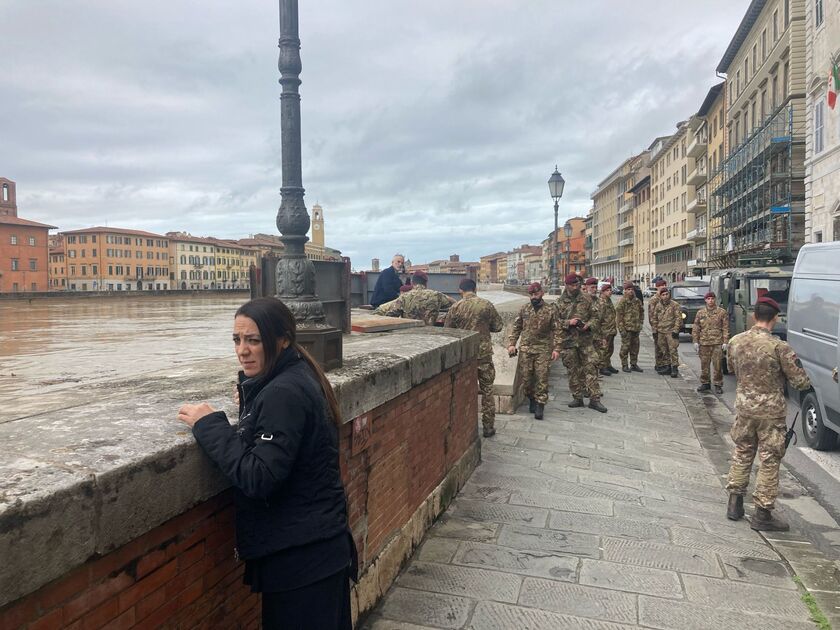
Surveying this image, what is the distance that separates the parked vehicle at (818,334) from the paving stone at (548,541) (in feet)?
11.2

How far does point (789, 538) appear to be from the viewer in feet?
15.4

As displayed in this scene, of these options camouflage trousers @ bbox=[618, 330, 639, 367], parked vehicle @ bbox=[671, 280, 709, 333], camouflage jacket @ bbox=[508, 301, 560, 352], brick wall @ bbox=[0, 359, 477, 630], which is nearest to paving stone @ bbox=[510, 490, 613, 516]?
brick wall @ bbox=[0, 359, 477, 630]

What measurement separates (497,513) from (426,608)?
163 centimetres

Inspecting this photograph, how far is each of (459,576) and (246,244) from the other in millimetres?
130798

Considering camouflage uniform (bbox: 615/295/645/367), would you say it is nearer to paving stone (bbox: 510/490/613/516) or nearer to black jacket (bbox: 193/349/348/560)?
paving stone (bbox: 510/490/613/516)

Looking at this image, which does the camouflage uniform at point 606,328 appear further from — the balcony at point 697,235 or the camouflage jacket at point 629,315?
the balcony at point 697,235

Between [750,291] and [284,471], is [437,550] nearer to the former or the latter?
[284,471]

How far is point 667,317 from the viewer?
40.1ft

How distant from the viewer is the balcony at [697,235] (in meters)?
55.0

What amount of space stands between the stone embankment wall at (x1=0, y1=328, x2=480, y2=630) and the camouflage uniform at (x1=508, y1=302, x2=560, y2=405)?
5.00 metres

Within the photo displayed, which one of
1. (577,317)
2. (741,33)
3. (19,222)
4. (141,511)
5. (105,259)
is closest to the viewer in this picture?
(141,511)

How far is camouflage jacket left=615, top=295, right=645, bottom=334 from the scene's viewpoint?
12.7m

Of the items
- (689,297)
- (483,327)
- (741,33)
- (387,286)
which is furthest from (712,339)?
(741,33)

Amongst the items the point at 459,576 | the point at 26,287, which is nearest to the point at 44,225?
the point at 26,287
